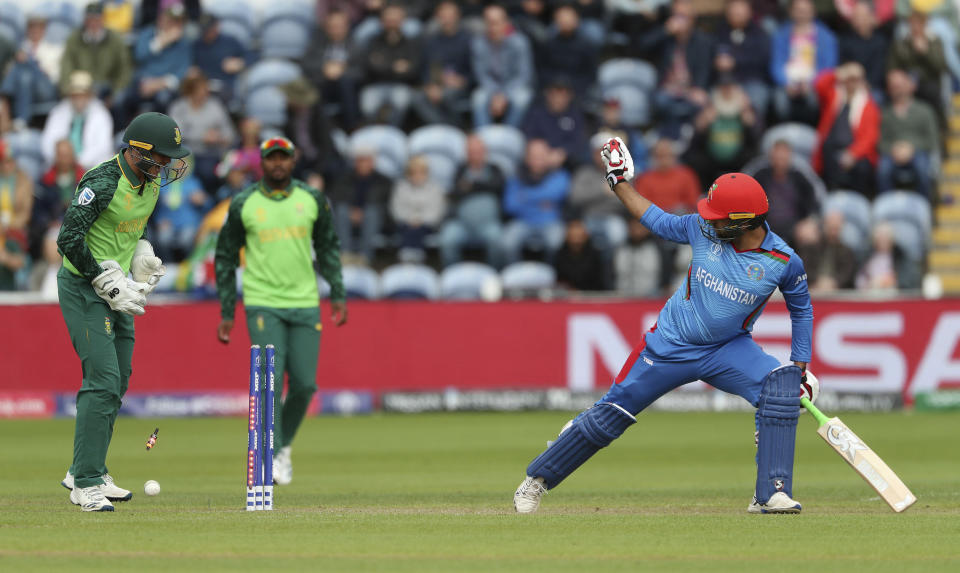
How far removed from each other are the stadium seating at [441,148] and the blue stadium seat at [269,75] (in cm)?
203

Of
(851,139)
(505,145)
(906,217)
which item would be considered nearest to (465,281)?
(505,145)

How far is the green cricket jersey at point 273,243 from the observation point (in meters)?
10.8

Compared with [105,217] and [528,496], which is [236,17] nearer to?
[105,217]

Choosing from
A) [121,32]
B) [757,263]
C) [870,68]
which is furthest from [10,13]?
[757,263]

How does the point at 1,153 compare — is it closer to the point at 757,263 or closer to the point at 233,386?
the point at 233,386

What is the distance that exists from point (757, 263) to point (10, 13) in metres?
17.6

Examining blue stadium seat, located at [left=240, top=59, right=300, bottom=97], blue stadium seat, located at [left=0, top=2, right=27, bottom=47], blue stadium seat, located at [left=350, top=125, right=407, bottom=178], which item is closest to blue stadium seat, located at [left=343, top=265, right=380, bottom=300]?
blue stadium seat, located at [left=350, top=125, right=407, bottom=178]

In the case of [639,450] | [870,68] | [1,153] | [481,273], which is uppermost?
[870,68]

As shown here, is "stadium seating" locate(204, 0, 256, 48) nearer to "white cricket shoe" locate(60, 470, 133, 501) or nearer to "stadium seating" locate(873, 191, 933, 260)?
"stadium seating" locate(873, 191, 933, 260)

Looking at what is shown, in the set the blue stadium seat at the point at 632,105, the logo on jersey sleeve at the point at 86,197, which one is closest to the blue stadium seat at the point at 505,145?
the blue stadium seat at the point at 632,105

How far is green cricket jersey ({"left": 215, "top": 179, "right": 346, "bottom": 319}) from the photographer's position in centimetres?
1076

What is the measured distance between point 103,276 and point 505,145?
40.8 feet

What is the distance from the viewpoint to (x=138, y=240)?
9133 mm

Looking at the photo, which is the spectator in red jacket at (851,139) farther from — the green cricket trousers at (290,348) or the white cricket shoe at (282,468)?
the white cricket shoe at (282,468)
